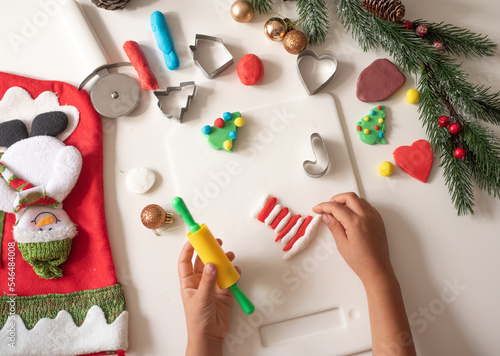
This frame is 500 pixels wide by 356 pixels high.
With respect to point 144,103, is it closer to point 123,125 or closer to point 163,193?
point 123,125

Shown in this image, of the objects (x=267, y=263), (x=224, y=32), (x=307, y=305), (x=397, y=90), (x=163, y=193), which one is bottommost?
(x=307, y=305)

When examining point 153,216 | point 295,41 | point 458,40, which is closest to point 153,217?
point 153,216

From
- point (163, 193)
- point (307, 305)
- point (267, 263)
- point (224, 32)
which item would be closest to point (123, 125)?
point (163, 193)

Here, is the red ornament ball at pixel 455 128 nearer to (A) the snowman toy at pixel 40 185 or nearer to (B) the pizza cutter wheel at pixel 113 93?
(B) the pizza cutter wheel at pixel 113 93

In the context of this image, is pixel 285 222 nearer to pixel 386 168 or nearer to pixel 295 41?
pixel 386 168

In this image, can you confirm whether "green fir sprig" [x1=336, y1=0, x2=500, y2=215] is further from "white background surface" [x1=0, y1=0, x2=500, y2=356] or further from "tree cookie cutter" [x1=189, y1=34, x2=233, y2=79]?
"tree cookie cutter" [x1=189, y1=34, x2=233, y2=79]

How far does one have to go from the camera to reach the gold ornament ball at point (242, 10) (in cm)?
88

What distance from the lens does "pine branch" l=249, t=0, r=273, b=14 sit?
884 millimetres

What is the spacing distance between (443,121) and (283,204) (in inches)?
14.7

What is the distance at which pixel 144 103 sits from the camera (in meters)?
0.91

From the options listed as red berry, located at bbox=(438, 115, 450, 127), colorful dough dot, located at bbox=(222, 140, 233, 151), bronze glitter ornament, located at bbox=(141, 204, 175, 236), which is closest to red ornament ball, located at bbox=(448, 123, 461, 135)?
red berry, located at bbox=(438, 115, 450, 127)

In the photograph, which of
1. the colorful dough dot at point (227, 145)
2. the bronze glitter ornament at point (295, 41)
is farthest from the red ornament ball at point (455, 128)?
the colorful dough dot at point (227, 145)

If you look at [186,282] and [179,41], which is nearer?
[186,282]

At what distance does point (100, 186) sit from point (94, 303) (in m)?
0.25
